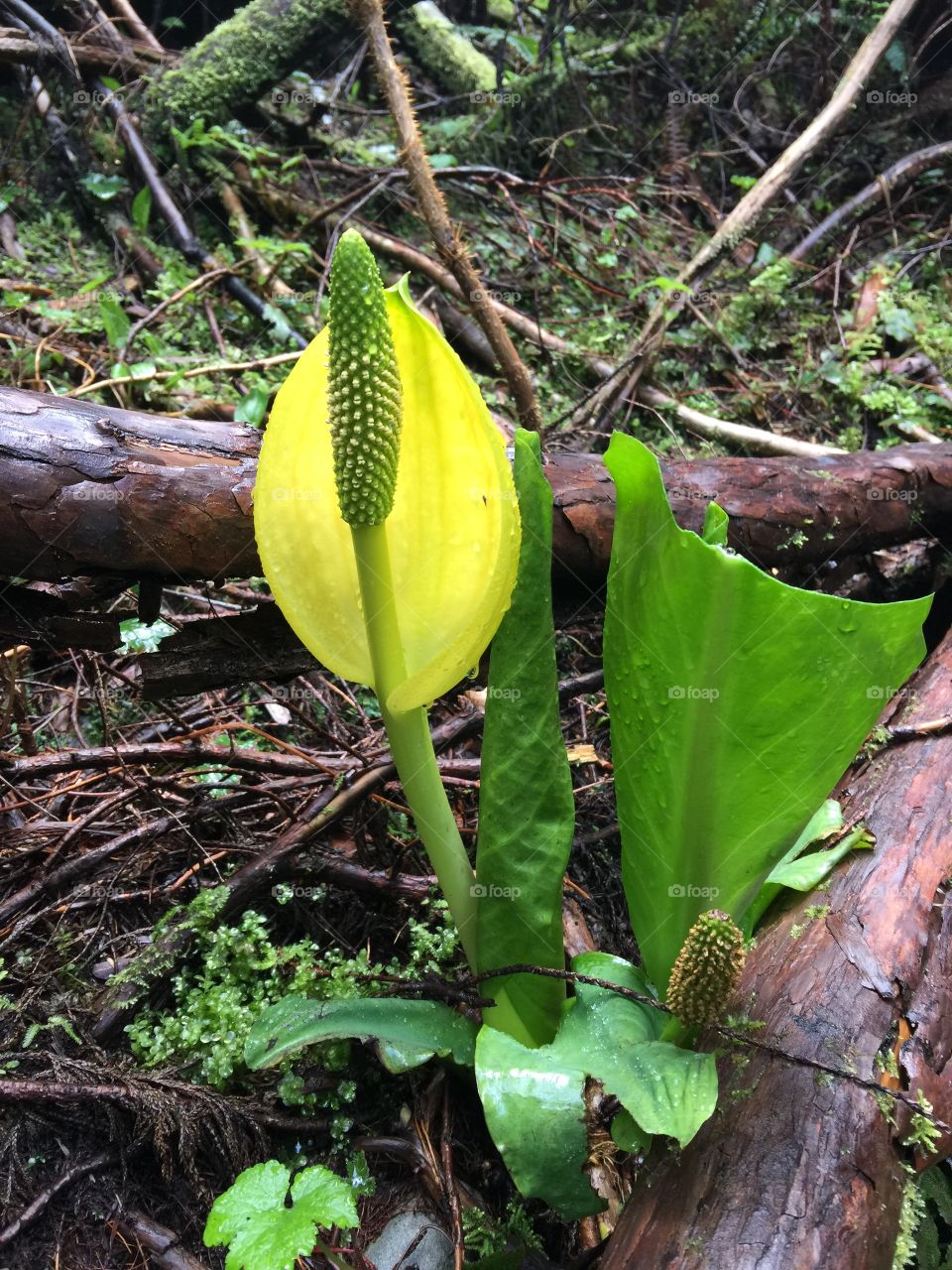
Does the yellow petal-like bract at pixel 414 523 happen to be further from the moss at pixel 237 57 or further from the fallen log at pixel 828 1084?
the moss at pixel 237 57

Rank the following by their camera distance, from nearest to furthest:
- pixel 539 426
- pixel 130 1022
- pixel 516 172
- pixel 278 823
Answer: pixel 130 1022 → pixel 278 823 → pixel 539 426 → pixel 516 172

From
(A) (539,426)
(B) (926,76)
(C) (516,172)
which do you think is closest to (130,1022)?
(A) (539,426)

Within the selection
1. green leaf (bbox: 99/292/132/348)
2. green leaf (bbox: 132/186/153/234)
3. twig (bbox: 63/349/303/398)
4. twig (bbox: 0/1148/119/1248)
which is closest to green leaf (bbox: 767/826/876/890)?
twig (bbox: 0/1148/119/1248)

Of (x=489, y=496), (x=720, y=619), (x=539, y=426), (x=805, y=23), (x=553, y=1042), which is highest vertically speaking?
(x=805, y=23)

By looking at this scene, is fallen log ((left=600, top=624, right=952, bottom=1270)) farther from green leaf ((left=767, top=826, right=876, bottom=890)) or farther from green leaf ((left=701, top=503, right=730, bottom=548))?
green leaf ((left=701, top=503, right=730, bottom=548))

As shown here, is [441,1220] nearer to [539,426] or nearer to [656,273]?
[539,426]

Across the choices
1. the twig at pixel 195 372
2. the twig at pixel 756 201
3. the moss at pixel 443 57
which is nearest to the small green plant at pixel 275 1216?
the twig at pixel 195 372

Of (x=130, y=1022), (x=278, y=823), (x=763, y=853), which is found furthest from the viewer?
(x=278, y=823)

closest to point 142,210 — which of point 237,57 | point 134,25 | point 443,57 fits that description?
point 237,57
